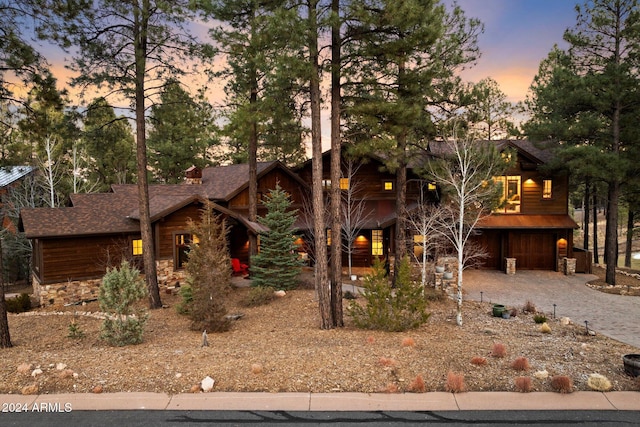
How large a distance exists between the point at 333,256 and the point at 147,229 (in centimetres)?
730

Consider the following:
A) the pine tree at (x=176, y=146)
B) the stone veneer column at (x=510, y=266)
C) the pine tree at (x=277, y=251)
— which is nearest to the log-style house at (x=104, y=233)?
the pine tree at (x=277, y=251)

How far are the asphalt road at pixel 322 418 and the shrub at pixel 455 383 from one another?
0.53 meters

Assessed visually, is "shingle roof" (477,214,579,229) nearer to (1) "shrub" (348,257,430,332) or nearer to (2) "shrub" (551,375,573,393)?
(1) "shrub" (348,257,430,332)

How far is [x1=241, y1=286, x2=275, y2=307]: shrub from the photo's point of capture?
1447 centimetres

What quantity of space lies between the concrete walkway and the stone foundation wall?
37.2 feet

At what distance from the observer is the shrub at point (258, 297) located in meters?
14.5

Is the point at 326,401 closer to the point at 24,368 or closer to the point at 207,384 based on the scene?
the point at 207,384

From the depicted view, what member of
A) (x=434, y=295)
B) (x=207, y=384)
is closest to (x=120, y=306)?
(x=207, y=384)

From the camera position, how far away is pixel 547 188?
22.7 metres

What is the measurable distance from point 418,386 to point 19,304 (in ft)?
54.5

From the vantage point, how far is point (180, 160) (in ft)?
105

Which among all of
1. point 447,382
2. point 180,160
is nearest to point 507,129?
point 447,382

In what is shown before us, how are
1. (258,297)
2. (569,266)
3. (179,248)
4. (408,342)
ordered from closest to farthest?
(408,342), (258,297), (179,248), (569,266)

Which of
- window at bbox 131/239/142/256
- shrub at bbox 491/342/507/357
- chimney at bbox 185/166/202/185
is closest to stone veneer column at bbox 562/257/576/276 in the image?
shrub at bbox 491/342/507/357
